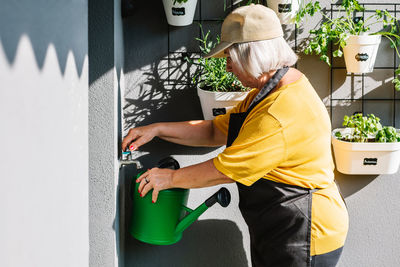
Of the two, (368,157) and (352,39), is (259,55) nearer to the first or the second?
(352,39)

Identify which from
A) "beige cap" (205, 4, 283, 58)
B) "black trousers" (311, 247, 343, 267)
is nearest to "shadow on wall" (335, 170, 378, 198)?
"black trousers" (311, 247, 343, 267)

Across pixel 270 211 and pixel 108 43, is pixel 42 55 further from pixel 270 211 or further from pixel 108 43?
pixel 270 211

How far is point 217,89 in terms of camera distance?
199cm

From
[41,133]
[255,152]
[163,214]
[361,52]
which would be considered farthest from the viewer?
[361,52]

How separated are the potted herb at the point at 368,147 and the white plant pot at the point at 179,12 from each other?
85 centimetres

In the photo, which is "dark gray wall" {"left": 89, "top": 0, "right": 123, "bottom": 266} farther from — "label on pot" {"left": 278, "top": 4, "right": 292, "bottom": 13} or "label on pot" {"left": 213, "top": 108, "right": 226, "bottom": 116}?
"label on pot" {"left": 278, "top": 4, "right": 292, "bottom": 13}

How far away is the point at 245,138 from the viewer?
4.83 feet

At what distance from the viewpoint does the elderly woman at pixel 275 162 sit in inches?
58.0

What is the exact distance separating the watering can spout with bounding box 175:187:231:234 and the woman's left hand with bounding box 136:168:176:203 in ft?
0.55

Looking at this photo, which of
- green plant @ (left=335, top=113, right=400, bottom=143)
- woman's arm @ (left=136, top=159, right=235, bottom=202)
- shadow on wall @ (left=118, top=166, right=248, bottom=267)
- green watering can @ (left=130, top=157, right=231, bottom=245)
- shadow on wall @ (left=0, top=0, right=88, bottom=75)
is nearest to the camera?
shadow on wall @ (left=0, top=0, right=88, bottom=75)

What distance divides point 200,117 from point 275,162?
797mm

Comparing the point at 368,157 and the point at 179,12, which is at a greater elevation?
the point at 179,12

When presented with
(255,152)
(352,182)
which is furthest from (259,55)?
(352,182)

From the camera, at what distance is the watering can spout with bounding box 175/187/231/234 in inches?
64.9
